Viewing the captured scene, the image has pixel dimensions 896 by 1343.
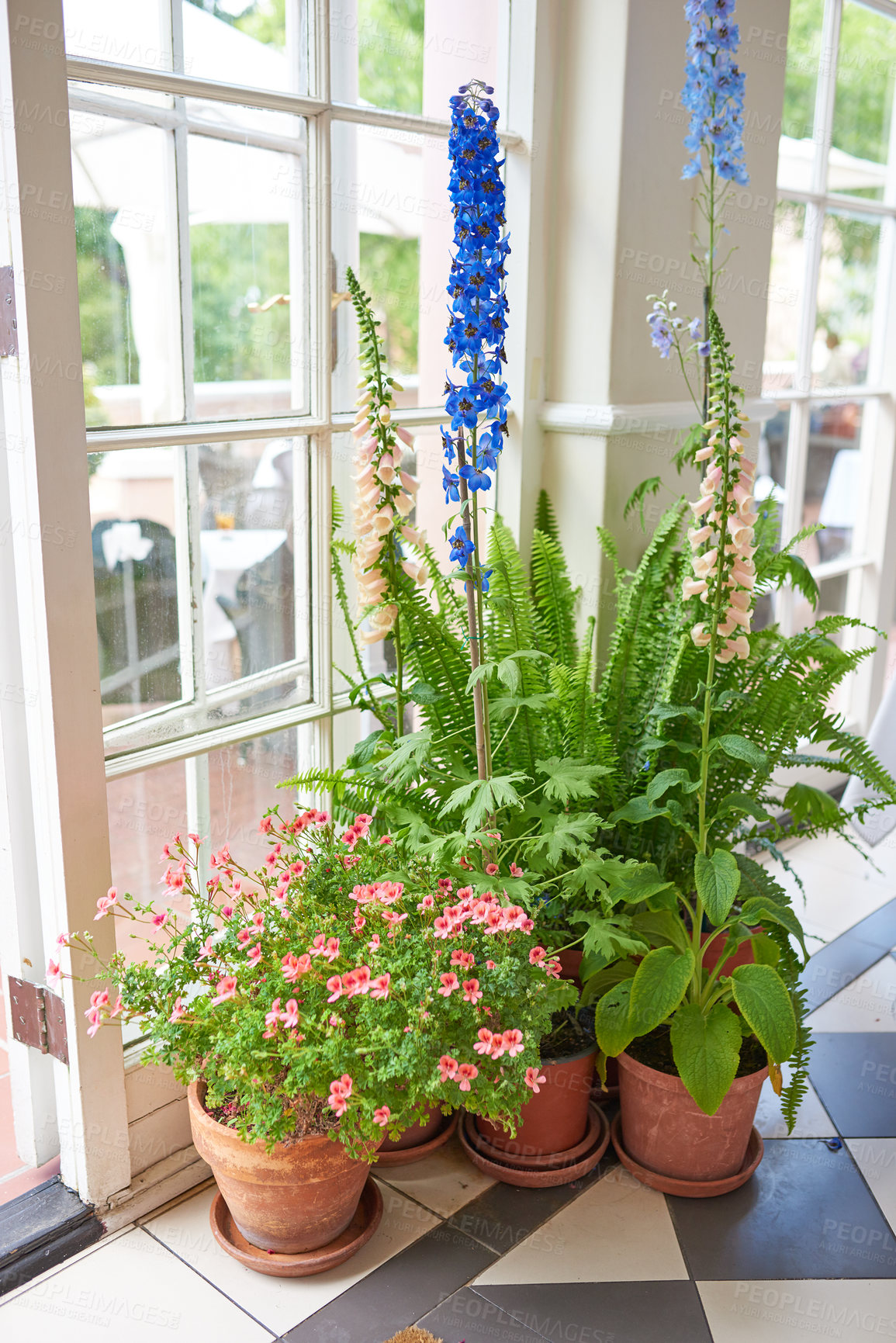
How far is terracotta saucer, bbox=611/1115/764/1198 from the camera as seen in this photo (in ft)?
6.10

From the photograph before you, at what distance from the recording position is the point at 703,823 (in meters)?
1.82

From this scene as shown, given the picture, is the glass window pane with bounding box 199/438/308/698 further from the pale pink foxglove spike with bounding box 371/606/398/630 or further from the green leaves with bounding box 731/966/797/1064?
the green leaves with bounding box 731/966/797/1064

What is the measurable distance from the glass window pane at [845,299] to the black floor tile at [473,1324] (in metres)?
2.65

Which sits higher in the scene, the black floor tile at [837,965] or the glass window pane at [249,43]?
the glass window pane at [249,43]

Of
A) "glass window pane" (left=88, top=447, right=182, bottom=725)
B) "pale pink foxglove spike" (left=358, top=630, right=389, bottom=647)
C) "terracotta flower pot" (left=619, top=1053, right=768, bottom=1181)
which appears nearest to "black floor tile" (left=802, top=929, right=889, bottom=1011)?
"terracotta flower pot" (left=619, top=1053, right=768, bottom=1181)

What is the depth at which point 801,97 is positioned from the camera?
301 cm

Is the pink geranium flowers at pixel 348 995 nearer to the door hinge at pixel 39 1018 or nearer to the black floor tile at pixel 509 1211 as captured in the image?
the door hinge at pixel 39 1018

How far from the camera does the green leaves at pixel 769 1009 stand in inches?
65.9

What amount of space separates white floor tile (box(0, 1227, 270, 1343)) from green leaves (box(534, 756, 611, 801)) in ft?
2.85

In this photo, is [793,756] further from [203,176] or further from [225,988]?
[203,176]

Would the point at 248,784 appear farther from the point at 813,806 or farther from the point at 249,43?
the point at 249,43

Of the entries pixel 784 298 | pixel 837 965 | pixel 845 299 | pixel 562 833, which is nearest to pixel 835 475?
pixel 845 299

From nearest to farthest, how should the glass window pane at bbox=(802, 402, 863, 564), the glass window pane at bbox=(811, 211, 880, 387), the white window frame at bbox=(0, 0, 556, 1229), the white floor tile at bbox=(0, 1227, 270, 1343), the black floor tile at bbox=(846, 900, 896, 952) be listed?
the white window frame at bbox=(0, 0, 556, 1229)
the white floor tile at bbox=(0, 1227, 270, 1343)
the black floor tile at bbox=(846, 900, 896, 952)
the glass window pane at bbox=(811, 211, 880, 387)
the glass window pane at bbox=(802, 402, 863, 564)

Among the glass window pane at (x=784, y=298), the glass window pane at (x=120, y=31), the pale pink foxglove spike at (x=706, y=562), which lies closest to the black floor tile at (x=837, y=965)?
the pale pink foxglove spike at (x=706, y=562)
